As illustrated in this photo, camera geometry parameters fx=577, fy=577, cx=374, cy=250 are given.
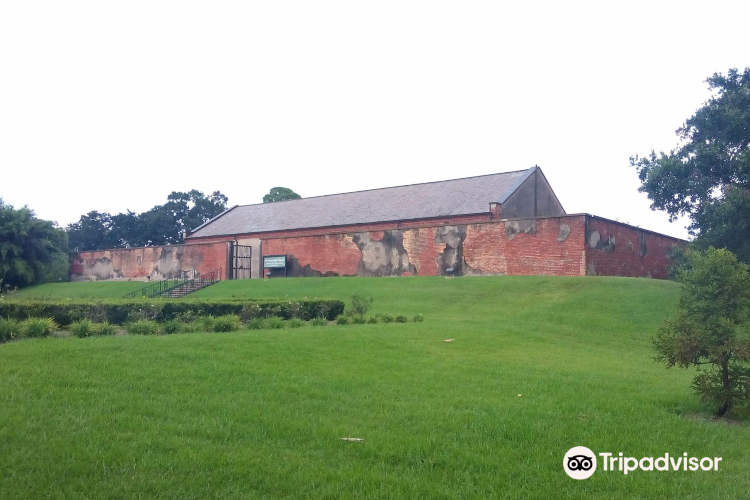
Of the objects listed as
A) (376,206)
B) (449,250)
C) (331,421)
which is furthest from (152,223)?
(331,421)

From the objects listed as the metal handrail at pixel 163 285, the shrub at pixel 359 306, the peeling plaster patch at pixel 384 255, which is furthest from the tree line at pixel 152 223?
the shrub at pixel 359 306

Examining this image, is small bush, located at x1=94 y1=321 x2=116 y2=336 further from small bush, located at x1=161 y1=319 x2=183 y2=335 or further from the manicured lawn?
the manicured lawn

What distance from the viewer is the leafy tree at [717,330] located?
6238 millimetres

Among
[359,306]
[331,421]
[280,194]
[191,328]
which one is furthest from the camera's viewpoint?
[280,194]

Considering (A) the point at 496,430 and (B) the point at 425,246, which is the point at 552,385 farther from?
(B) the point at 425,246

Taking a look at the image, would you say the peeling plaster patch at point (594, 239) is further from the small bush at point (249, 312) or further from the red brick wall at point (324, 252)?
the small bush at point (249, 312)

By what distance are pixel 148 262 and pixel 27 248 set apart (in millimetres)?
6728

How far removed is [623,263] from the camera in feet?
81.9

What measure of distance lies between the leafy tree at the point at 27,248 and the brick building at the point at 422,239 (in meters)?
3.49

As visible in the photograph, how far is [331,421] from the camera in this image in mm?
5457

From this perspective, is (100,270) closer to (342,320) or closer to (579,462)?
(342,320)

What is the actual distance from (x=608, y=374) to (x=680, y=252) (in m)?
19.1

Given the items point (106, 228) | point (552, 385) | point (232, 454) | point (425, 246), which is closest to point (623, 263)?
point (425, 246)

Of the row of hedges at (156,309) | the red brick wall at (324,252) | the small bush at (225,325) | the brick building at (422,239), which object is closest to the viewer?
the small bush at (225,325)
